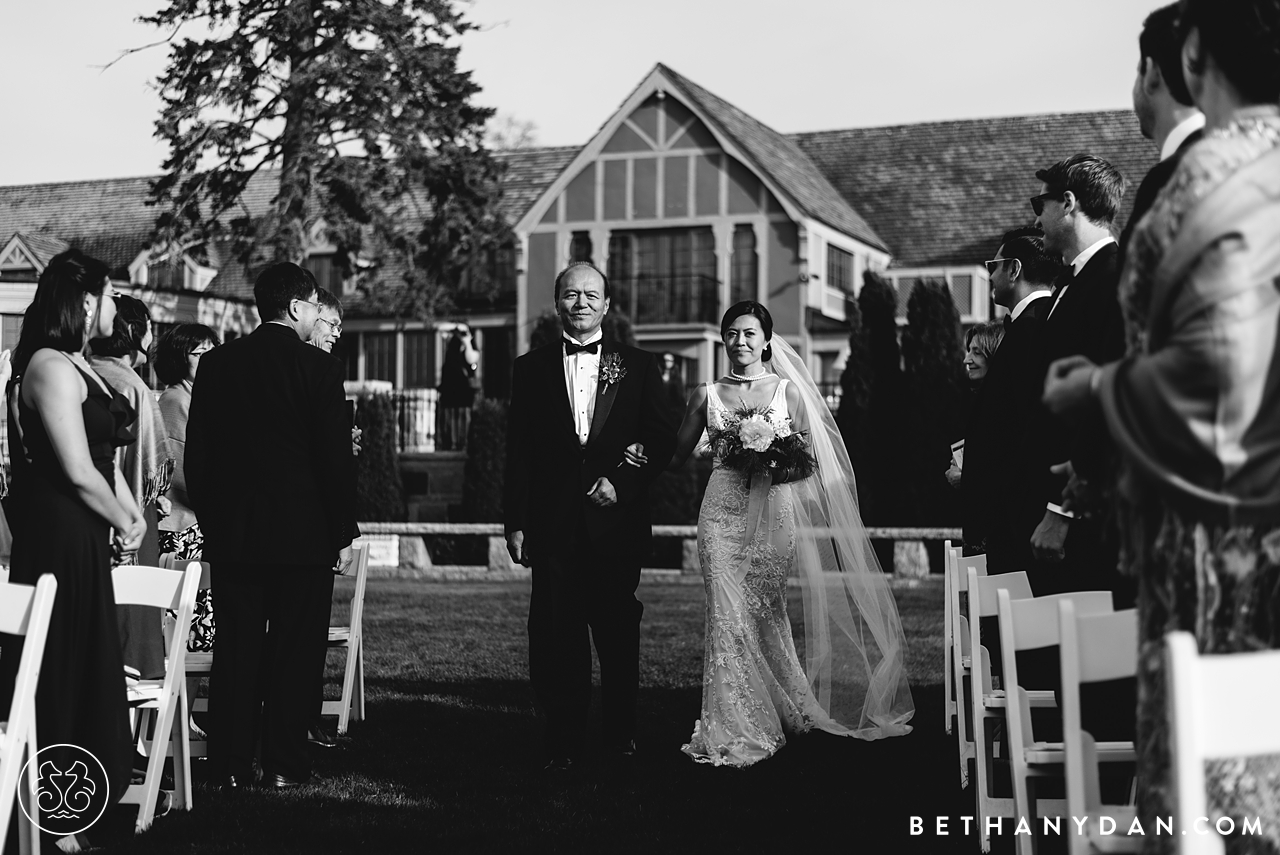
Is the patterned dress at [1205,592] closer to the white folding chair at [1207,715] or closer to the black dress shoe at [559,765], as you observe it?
the white folding chair at [1207,715]

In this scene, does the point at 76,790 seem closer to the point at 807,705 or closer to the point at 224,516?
the point at 224,516

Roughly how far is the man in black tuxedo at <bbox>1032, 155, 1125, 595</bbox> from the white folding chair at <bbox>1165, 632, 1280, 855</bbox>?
8.06ft

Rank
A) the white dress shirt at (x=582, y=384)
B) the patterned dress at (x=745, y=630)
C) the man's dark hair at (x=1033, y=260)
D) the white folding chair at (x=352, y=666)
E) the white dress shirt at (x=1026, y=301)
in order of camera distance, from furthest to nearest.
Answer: the white folding chair at (x=352, y=666) → the white dress shirt at (x=582, y=384) → the patterned dress at (x=745, y=630) → the man's dark hair at (x=1033, y=260) → the white dress shirt at (x=1026, y=301)

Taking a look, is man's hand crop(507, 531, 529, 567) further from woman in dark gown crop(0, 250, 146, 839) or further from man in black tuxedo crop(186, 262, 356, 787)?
woman in dark gown crop(0, 250, 146, 839)

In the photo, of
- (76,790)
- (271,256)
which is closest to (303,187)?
(271,256)

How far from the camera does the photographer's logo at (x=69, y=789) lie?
5000 millimetres

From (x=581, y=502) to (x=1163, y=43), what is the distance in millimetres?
4167

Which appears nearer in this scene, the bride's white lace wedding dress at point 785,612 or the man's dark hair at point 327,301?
the bride's white lace wedding dress at point 785,612

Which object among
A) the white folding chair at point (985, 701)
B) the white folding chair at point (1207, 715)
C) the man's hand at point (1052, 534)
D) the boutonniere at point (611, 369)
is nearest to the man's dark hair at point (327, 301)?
the boutonniere at point (611, 369)

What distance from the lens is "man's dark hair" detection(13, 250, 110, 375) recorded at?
17.0ft

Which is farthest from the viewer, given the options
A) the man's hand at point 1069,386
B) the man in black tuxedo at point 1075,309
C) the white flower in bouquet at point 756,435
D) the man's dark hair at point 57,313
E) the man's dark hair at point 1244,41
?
the white flower in bouquet at point 756,435

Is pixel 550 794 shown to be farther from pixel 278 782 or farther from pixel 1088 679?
pixel 1088 679

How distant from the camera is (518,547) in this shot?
727 centimetres

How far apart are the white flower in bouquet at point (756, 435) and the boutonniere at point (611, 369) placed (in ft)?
2.73
